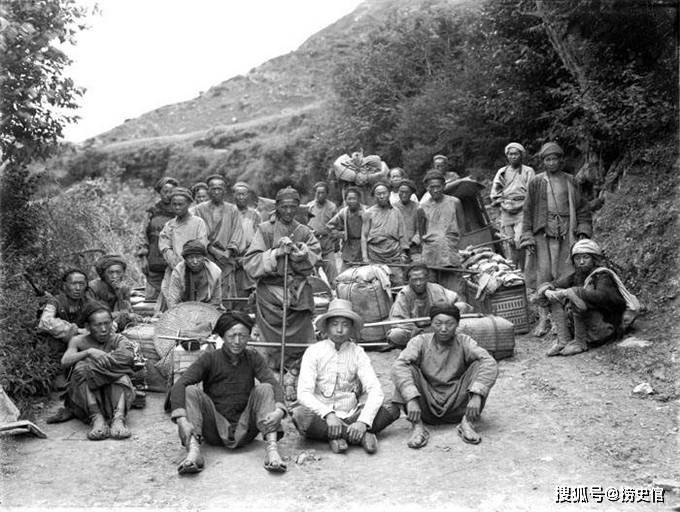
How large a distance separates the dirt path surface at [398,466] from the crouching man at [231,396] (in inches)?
6.7

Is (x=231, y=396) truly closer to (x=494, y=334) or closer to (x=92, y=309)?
(x=92, y=309)

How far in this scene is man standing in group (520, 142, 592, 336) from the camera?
27.7 feet

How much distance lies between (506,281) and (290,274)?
9.05 ft

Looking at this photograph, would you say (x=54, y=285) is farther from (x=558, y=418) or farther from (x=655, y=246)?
(x=655, y=246)

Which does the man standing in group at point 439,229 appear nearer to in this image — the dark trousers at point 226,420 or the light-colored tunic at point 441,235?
the light-colored tunic at point 441,235

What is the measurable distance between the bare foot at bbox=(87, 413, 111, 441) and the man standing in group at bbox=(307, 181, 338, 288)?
5.28 m

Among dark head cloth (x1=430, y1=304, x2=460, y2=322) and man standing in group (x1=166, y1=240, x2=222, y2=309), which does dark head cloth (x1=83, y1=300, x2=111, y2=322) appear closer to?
man standing in group (x1=166, y1=240, x2=222, y2=309)

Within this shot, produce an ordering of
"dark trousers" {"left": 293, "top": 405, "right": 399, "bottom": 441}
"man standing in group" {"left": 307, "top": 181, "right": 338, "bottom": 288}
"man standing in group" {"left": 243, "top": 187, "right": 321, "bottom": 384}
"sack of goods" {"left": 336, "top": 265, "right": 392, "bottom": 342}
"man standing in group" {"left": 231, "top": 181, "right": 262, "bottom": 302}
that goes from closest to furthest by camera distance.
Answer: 1. "dark trousers" {"left": 293, "top": 405, "right": 399, "bottom": 441}
2. "man standing in group" {"left": 243, "top": 187, "right": 321, "bottom": 384}
3. "sack of goods" {"left": 336, "top": 265, "right": 392, "bottom": 342}
4. "man standing in group" {"left": 231, "top": 181, "right": 262, "bottom": 302}
5. "man standing in group" {"left": 307, "top": 181, "right": 338, "bottom": 288}

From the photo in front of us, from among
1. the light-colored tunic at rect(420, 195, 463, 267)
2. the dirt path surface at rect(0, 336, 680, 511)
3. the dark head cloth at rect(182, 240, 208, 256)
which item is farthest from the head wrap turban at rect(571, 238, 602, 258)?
the dark head cloth at rect(182, 240, 208, 256)

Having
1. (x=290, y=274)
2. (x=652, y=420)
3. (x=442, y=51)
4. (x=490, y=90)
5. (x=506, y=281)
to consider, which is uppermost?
(x=442, y=51)

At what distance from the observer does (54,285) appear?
852 cm

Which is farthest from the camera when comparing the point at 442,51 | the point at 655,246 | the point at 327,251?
the point at 442,51

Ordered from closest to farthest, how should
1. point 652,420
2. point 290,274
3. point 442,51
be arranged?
point 652,420, point 290,274, point 442,51

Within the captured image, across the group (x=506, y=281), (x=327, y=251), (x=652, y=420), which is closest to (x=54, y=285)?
(x=327, y=251)
